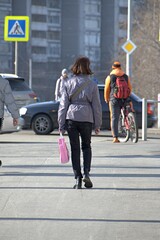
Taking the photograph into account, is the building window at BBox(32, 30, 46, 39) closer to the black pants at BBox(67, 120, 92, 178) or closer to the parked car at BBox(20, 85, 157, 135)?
the parked car at BBox(20, 85, 157, 135)

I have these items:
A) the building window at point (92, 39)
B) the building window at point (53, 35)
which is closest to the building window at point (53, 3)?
the building window at point (53, 35)

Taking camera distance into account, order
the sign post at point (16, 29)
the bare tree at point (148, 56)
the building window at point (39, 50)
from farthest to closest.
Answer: the building window at point (39, 50) → the bare tree at point (148, 56) → the sign post at point (16, 29)

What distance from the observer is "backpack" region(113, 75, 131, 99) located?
17922mm

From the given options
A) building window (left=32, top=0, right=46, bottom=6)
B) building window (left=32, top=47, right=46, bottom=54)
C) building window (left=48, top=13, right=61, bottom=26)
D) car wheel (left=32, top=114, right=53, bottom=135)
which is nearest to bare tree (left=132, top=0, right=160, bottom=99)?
car wheel (left=32, top=114, right=53, bottom=135)

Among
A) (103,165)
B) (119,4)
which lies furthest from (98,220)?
(119,4)

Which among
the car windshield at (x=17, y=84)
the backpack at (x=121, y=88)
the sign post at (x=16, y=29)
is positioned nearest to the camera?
the backpack at (x=121, y=88)

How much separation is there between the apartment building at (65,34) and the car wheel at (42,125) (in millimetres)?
76502

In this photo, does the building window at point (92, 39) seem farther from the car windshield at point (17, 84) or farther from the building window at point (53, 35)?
the car windshield at point (17, 84)

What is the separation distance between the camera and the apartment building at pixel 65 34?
101188 millimetres

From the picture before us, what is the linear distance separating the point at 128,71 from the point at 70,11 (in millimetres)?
72623

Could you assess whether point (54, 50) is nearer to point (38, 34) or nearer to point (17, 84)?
point (38, 34)

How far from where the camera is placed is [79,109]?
1065 cm

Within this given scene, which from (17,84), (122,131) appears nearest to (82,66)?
(122,131)

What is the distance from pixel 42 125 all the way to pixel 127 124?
4.88 m
